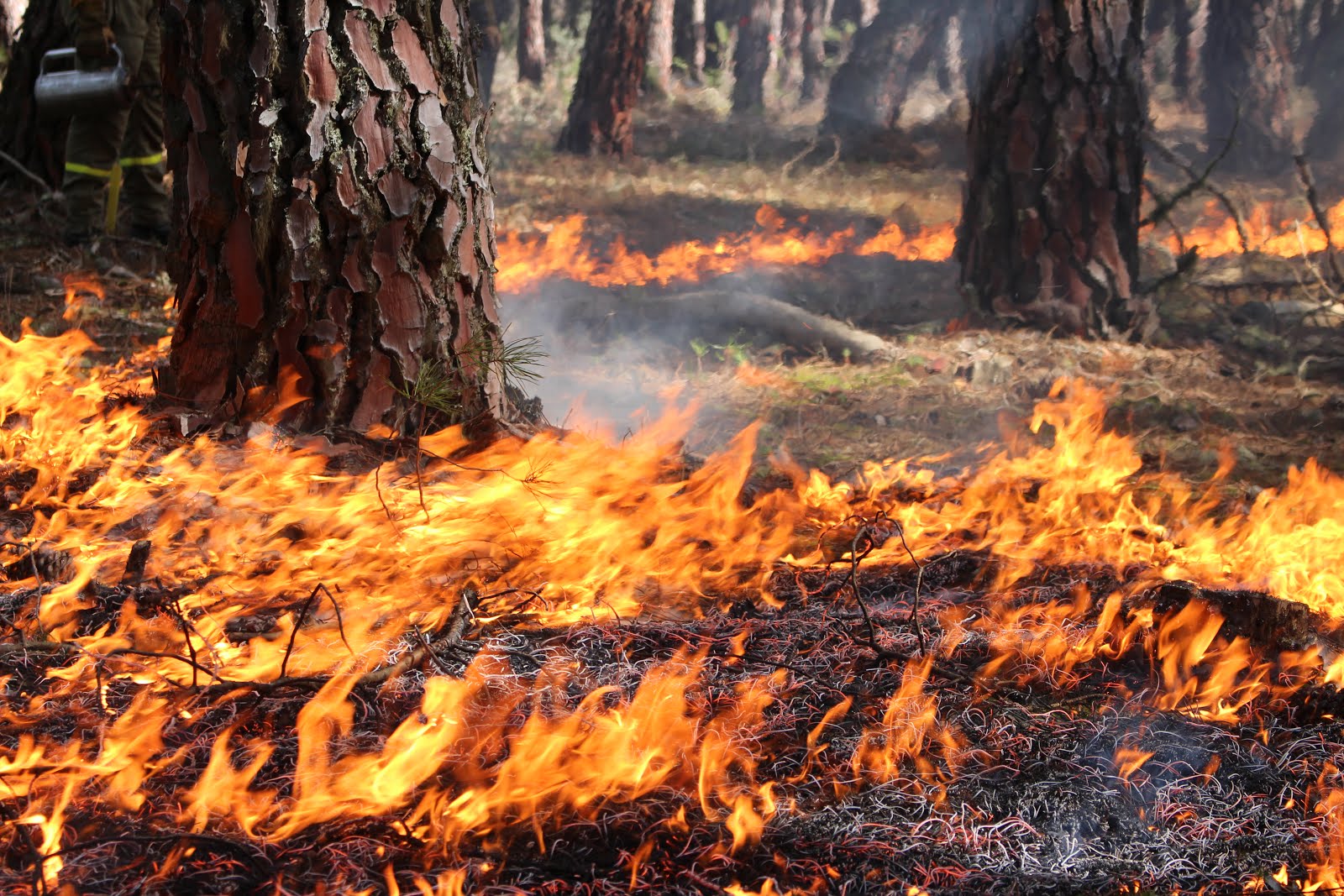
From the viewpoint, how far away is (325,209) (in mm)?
3766

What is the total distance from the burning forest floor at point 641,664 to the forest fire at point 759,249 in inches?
173

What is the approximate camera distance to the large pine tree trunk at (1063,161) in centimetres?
720

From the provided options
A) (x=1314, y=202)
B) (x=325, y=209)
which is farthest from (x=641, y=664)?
(x=1314, y=202)

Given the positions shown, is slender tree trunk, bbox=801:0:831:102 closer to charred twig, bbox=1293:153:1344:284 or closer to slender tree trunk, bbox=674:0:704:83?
slender tree trunk, bbox=674:0:704:83

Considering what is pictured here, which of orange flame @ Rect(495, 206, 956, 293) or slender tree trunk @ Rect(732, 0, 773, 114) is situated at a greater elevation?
slender tree trunk @ Rect(732, 0, 773, 114)

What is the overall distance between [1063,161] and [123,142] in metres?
6.44

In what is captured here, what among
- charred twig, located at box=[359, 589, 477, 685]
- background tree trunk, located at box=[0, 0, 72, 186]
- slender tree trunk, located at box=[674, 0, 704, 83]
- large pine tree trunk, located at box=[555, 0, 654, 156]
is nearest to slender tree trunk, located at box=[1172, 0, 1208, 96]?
slender tree trunk, located at box=[674, 0, 704, 83]

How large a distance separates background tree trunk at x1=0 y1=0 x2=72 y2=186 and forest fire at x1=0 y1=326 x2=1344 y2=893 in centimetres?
479

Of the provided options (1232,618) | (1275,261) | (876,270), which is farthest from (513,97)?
(1232,618)

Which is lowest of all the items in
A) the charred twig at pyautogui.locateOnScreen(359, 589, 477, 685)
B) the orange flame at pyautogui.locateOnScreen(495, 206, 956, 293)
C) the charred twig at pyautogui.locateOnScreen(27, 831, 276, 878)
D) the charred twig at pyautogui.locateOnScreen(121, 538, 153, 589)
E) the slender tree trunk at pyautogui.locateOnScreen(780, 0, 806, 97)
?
the charred twig at pyautogui.locateOnScreen(27, 831, 276, 878)

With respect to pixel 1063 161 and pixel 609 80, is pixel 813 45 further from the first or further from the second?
pixel 1063 161

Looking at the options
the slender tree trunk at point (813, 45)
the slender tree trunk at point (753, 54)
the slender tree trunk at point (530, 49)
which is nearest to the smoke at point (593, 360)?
the slender tree trunk at point (530, 49)

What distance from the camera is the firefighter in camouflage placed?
7434 millimetres

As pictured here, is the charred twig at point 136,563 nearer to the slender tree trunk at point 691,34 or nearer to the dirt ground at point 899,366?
the dirt ground at point 899,366
